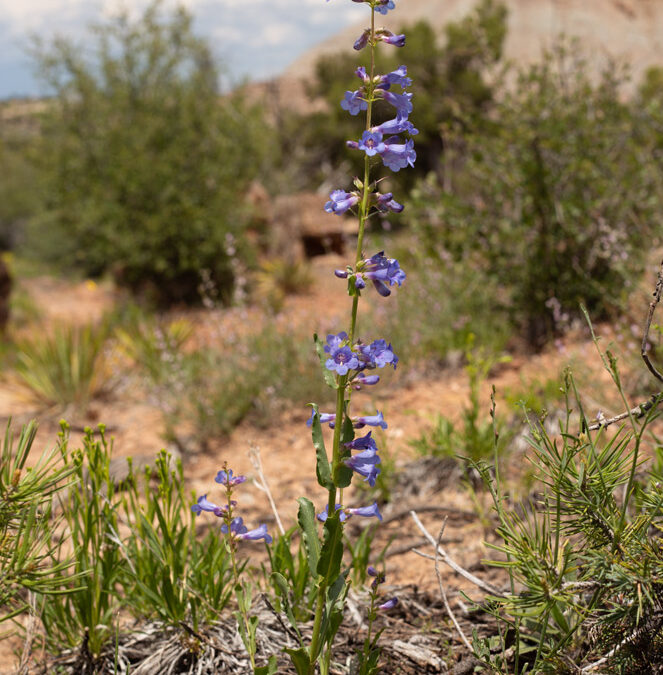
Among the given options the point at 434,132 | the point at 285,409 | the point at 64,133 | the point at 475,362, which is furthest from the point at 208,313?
the point at 434,132

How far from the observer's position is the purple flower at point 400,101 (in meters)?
1.40

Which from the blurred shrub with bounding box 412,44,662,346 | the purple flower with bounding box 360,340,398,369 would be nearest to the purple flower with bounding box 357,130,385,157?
the purple flower with bounding box 360,340,398,369

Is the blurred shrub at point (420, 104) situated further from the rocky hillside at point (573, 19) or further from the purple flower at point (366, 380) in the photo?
the purple flower at point (366, 380)

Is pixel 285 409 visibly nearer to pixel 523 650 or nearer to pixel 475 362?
pixel 475 362

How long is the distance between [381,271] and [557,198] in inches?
175

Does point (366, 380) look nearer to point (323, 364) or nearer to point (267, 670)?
point (323, 364)

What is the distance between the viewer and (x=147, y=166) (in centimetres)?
957

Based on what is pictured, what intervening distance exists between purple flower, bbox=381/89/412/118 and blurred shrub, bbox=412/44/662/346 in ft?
12.8

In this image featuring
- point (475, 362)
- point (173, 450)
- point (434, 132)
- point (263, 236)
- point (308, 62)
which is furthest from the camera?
point (308, 62)

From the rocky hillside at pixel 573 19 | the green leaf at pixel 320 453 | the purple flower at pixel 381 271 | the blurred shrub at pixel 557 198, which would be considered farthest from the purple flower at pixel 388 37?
the rocky hillside at pixel 573 19

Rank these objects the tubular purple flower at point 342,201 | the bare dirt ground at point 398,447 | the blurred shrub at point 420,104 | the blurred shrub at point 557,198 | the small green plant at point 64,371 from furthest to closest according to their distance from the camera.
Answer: the blurred shrub at point 420,104 → the small green plant at point 64,371 → the blurred shrub at point 557,198 → the bare dirt ground at point 398,447 → the tubular purple flower at point 342,201

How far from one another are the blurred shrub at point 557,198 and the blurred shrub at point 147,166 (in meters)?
5.05

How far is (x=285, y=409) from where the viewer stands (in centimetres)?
495

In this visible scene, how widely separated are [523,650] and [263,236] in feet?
35.5
